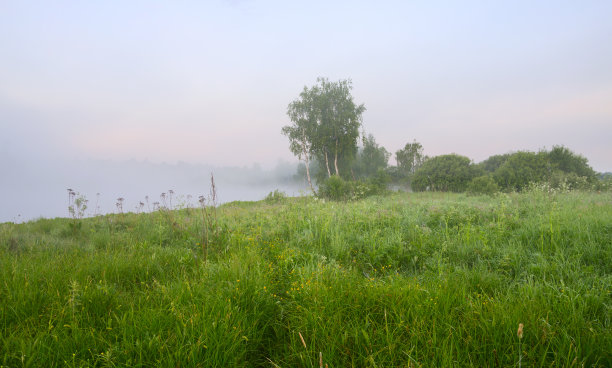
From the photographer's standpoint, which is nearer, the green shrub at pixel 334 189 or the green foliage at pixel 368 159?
the green shrub at pixel 334 189

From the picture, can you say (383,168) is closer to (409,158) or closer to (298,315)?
(409,158)

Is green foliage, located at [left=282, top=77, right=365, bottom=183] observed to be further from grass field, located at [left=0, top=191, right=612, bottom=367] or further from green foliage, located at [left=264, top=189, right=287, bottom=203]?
grass field, located at [left=0, top=191, right=612, bottom=367]

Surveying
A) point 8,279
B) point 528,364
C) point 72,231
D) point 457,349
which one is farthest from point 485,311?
point 72,231

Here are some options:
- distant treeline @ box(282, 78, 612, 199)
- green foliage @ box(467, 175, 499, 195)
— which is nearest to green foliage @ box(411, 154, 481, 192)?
distant treeline @ box(282, 78, 612, 199)

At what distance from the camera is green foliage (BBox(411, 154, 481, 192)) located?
1015 inches

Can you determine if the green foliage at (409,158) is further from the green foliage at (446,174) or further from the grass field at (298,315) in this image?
the grass field at (298,315)

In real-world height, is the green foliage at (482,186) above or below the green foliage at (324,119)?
below

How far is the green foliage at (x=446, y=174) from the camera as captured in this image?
2578 cm

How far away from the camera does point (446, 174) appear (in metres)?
26.5

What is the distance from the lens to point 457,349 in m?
1.70

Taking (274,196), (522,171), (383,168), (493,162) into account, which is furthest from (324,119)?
(493,162)

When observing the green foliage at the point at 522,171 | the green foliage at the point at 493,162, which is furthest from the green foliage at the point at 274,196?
→ the green foliage at the point at 493,162

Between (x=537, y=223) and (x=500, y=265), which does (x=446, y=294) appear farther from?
(x=537, y=223)

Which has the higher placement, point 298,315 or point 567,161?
point 567,161
